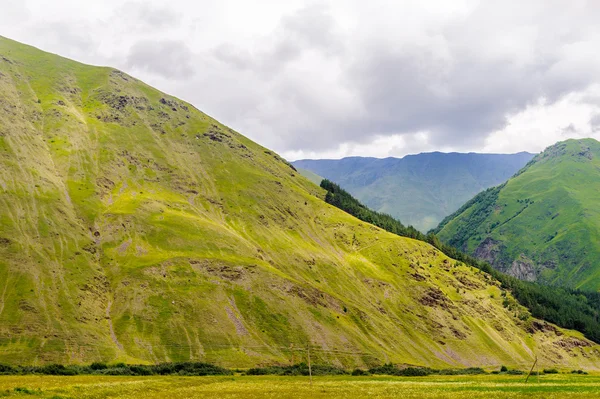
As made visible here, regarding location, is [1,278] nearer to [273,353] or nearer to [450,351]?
[273,353]

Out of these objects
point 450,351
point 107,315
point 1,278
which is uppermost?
point 1,278

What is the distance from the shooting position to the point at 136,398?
38.6 meters

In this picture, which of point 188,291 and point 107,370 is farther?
point 188,291

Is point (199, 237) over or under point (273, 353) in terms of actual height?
over

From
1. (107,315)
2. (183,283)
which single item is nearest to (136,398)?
(107,315)

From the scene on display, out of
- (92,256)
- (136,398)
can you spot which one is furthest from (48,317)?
(136,398)

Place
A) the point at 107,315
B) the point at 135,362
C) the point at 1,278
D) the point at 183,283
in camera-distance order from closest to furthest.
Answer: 1. the point at 135,362
2. the point at 1,278
3. the point at 107,315
4. the point at 183,283

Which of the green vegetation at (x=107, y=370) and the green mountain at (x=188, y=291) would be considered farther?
the green mountain at (x=188, y=291)

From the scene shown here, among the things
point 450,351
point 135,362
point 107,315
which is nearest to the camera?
point 135,362

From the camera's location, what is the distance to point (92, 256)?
136m

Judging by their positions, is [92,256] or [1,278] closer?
[1,278]

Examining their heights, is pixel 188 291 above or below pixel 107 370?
above

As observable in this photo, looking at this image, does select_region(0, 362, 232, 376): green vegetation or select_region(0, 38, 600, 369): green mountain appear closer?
select_region(0, 362, 232, 376): green vegetation

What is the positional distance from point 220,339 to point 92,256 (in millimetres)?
51996
